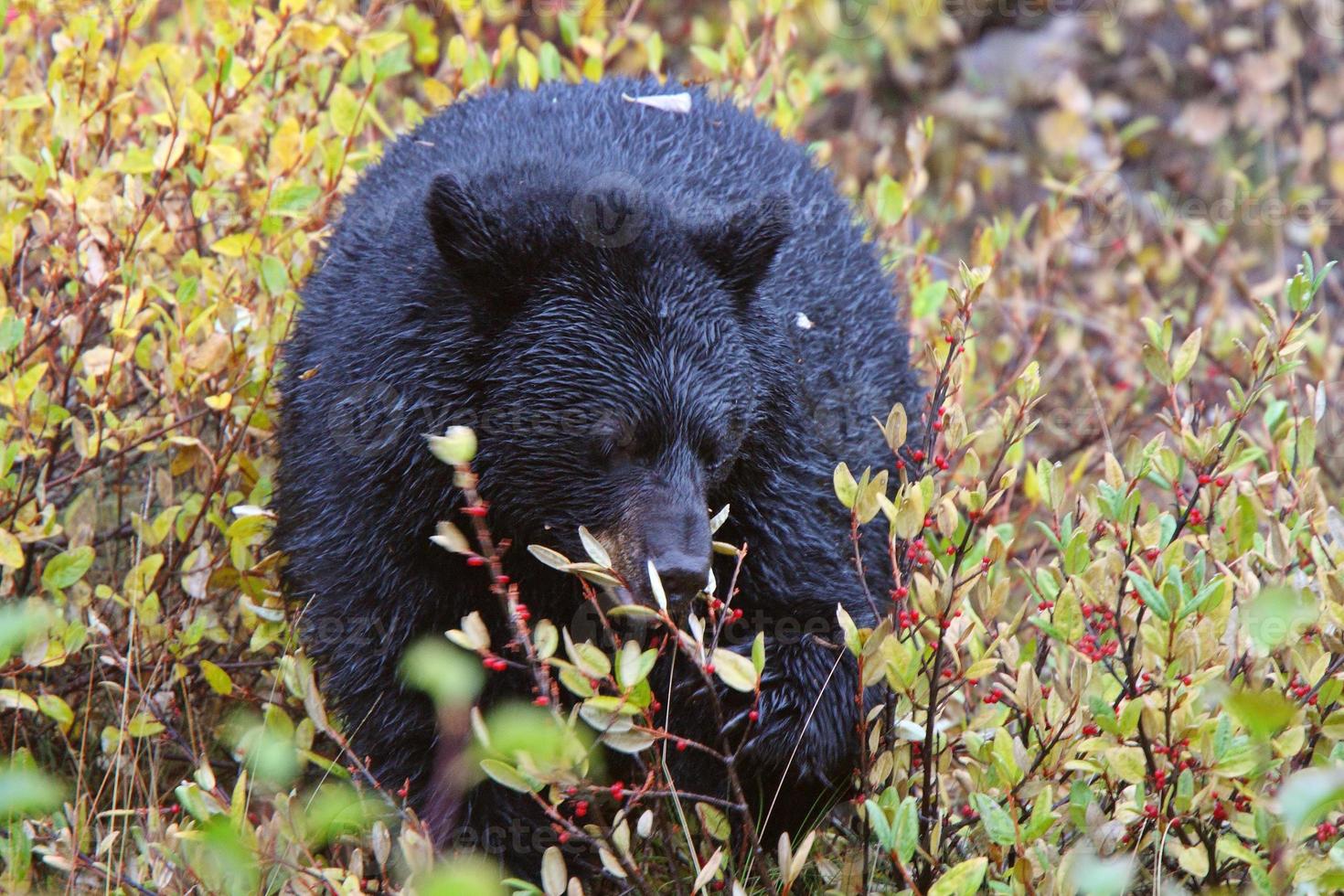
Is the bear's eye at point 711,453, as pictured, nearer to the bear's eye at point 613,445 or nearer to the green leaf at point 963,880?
the bear's eye at point 613,445

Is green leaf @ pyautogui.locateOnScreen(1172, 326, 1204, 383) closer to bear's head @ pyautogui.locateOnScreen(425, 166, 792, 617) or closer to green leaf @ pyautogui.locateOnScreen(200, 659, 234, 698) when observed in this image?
bear's head @ pyautogui.locateOnScreen(425, 166, 792, 617)

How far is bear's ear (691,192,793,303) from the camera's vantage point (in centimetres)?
326

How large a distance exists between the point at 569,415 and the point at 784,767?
101 centimetres

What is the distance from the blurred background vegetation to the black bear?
0.77ft

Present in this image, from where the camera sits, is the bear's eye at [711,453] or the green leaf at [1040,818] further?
the bear's eye at [711,453]

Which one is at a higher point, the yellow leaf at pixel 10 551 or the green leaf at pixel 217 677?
the yellow leaf at pixel 10 551

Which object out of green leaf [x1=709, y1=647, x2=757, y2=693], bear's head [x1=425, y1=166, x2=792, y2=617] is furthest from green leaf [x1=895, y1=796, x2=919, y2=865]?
bear's head [x1=425, y1=166, x2=792, y2=617]

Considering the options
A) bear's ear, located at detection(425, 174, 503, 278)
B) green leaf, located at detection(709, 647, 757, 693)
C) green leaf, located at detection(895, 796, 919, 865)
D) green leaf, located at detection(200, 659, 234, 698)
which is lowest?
green leaf, located at detection(200, 659, 234, 698)

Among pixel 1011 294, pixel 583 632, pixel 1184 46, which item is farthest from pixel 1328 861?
pixel 1184 46

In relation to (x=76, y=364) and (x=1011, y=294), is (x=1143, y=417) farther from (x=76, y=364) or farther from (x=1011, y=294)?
(x=76, y=364)

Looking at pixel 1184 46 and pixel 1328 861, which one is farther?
pixel 1184 46

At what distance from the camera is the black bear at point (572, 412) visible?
10.4 feet

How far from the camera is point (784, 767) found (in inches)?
136

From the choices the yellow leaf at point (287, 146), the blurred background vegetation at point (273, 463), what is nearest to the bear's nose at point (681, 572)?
the blurred background vegetation at point (273, 463)
